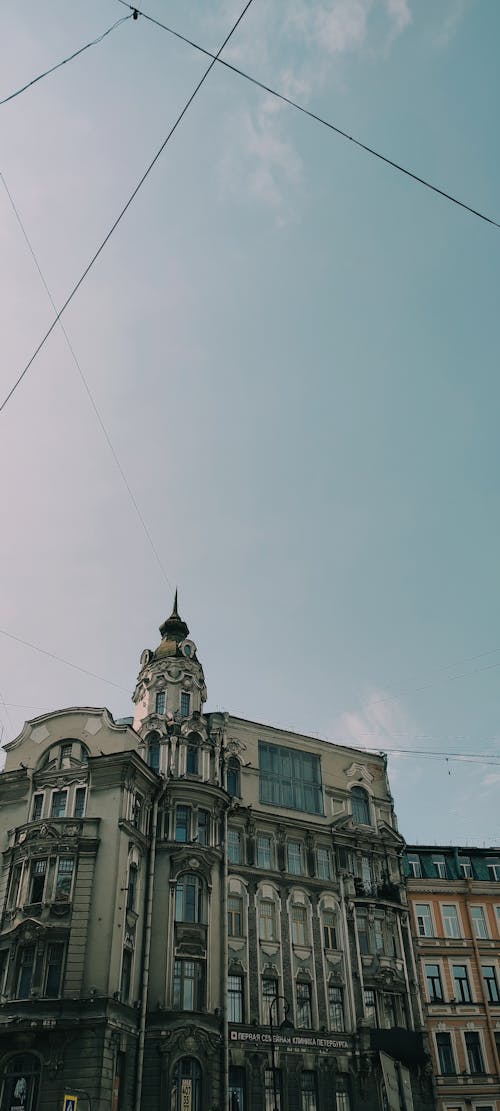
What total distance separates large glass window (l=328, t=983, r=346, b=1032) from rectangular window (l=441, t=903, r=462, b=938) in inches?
385

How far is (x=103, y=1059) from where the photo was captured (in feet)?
126

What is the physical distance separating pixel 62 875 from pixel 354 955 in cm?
2003

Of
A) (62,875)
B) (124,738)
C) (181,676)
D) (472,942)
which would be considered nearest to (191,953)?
(62,875)

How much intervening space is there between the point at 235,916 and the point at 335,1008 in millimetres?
8095

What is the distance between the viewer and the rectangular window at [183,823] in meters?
49.8

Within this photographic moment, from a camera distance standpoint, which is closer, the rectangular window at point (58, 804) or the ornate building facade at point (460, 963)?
the rectangular window at point (58, 804)

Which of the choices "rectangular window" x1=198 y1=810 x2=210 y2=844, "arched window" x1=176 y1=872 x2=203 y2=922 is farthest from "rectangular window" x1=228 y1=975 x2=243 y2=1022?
"rectangular window" x1=198 y1=810 x2=210 y2=844

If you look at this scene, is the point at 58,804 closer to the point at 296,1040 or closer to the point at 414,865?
the point at 296,1040

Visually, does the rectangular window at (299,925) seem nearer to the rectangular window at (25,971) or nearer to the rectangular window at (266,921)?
the rectangular window at (266,921)

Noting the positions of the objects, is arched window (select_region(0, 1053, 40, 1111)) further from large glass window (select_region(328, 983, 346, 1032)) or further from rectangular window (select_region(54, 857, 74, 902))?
large glass window (select_region(328, 983, 346, 1032))

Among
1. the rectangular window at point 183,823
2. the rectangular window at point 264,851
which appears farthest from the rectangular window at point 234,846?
the rectangular window at point 183,823

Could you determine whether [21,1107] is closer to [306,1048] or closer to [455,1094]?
[306,1048]

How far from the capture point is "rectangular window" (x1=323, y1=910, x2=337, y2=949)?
174 ft

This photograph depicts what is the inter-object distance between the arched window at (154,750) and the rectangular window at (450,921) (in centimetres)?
2249
